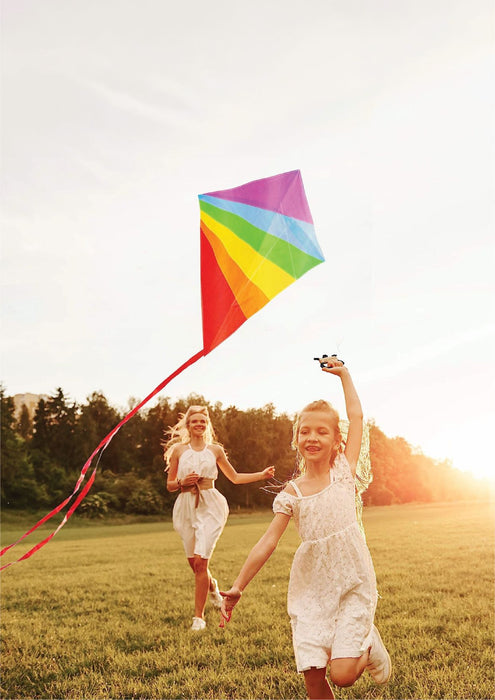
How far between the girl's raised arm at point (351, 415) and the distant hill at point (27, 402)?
139ft

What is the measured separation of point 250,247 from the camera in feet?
16.5

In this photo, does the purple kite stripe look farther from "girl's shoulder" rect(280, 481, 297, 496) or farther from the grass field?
the grass field

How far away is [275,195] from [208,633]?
14.5 ft

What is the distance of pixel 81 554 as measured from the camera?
17.5m

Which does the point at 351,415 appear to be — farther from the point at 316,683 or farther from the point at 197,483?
the point at 197,483

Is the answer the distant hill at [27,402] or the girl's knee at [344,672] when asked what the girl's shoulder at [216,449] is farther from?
the distant hill at [27,402]

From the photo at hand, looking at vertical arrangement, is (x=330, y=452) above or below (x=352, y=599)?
above

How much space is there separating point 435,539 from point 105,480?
1965 centimetres

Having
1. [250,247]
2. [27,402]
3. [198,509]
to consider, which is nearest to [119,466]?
[27,402]

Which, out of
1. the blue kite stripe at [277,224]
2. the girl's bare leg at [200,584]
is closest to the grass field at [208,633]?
the girl's bare leg at [200,584]

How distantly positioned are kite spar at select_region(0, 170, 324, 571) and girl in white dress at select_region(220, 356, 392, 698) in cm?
93

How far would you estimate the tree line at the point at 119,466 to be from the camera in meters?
32.4

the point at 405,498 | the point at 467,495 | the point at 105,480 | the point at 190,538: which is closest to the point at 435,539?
the point at 190,538

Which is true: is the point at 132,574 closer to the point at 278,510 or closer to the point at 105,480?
the point at 278,510
